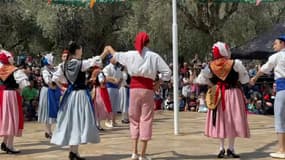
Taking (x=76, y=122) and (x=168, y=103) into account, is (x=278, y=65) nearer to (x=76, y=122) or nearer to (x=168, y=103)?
(x=76, y=122)

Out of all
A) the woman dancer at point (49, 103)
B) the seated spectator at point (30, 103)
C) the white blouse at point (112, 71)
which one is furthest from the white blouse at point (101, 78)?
the seated spectator at point (30, 103)

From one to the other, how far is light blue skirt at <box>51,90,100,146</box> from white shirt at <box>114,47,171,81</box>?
2.78 ft

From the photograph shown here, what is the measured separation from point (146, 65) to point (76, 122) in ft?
4.37

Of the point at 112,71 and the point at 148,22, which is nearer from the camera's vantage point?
the point at 112,71

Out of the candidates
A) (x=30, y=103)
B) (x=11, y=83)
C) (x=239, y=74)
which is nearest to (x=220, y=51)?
(x=239, y=74)

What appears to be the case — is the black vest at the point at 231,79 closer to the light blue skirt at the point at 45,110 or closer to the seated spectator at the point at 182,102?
the light blue skirt at the point at 45,110

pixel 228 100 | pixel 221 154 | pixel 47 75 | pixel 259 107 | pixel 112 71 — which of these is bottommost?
pixel 221 154

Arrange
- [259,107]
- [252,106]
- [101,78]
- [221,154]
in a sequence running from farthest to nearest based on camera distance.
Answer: [252,106]
[259,107]
[101,78]
[221,154]

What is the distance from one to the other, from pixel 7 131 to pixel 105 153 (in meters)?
1.70

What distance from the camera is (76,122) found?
7906 millimetres

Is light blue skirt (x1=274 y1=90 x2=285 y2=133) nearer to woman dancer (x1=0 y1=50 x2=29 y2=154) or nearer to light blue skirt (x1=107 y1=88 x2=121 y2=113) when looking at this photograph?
woman dancer (x1=0 y1=50 x2=29 y2=154)

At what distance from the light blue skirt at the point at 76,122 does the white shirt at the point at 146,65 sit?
33.4 inches

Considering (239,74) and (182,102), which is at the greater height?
(239,74)

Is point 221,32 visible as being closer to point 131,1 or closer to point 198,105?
point 131,1
